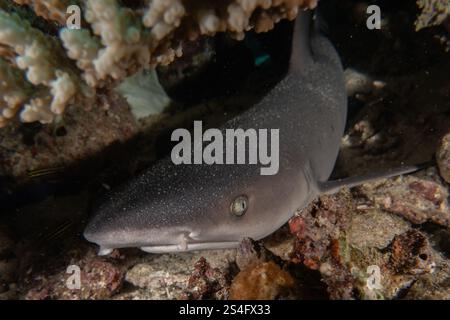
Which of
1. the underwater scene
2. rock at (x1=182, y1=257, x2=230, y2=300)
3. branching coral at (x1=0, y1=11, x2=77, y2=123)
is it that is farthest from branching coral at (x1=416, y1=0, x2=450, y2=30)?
branching coral at (x1=0, y1=11, x2=77, y2=123)

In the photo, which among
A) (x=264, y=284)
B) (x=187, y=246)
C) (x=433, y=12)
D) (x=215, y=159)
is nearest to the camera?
(x=264, y=284)

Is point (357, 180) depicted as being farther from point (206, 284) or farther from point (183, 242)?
point (183, 242)

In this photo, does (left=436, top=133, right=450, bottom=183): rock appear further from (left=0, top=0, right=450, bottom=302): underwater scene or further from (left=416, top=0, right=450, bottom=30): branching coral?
(left=416, top=0, right=450, bottom=30): branching coral

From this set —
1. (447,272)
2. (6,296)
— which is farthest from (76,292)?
(447,272)

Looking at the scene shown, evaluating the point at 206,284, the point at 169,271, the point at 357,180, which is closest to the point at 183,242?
the point at 206,284

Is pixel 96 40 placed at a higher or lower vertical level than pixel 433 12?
lower
